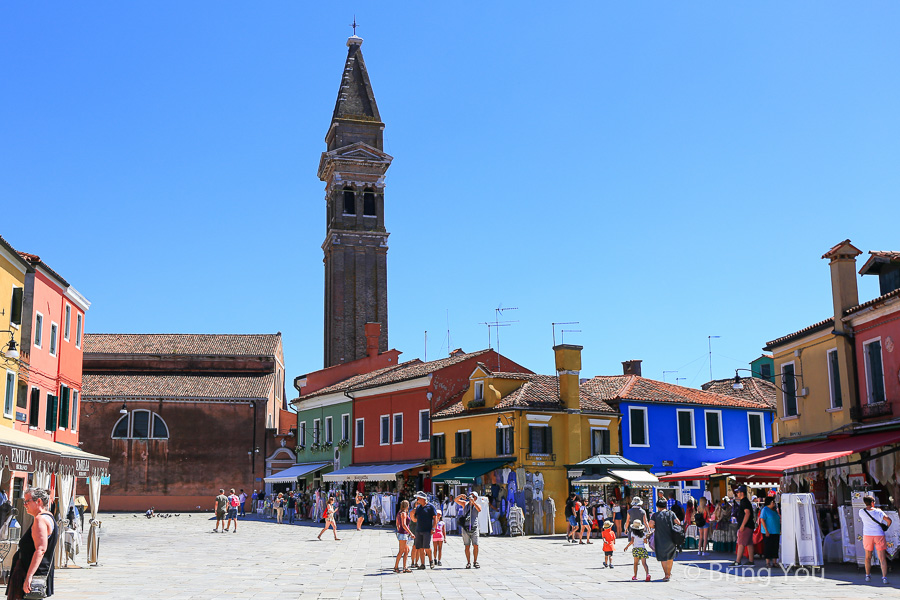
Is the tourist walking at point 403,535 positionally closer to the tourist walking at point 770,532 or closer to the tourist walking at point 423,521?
the tourist walking at point 423,521

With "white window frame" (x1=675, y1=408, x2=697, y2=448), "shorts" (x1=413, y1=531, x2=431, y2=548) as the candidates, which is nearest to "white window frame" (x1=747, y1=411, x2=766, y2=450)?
"white window frame" (x1=675, y1=408, x2=697, y2=448)

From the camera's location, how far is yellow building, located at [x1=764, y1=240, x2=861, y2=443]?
19531mm

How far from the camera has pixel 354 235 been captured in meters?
58.3

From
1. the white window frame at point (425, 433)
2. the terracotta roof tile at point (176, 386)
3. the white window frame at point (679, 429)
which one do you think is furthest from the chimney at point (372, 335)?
the white window frame at point (679, 429)

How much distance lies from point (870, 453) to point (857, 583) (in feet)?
15.7

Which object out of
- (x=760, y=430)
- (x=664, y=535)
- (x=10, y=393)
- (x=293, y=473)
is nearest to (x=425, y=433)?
(x=293, y=473)

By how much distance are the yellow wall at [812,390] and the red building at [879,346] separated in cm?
48

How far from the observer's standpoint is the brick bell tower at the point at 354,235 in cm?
5734

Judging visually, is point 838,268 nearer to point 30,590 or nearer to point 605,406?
point 605,406

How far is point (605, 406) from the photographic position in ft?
104

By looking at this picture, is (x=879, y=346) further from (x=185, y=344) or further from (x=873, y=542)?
(x=185, y=344)

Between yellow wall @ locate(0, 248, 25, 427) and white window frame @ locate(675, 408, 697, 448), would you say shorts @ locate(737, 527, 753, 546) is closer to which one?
white window frame @ locate(675, 408, 697, 448)

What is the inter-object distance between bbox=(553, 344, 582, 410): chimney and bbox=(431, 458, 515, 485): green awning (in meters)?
3.02

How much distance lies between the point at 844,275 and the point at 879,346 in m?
1.99
